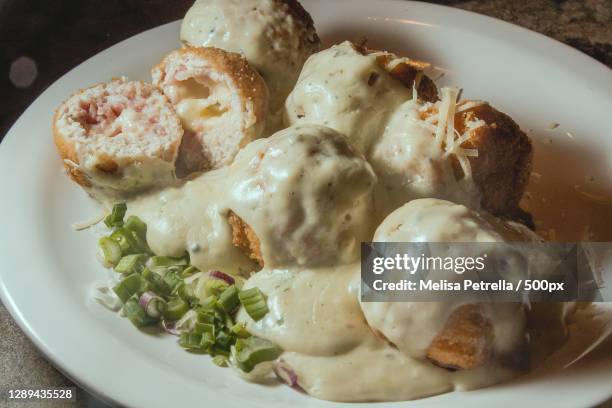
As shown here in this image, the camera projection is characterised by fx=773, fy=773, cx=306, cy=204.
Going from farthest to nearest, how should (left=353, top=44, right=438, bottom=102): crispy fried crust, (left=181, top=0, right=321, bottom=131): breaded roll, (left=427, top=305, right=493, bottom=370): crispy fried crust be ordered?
(left=181, top=0, right=321, bottom=131): breaded roll → (left=353, top=44, right=438, bottom=102): crispy fried crust → (left=427, top=305, right=493, bottom=370): crispy fried crust

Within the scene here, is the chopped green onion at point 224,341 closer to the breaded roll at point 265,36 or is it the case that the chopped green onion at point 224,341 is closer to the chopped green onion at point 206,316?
the chopped green onion at point 206,316

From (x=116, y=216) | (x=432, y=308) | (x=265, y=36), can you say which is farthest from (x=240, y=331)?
(x=265, y=36)

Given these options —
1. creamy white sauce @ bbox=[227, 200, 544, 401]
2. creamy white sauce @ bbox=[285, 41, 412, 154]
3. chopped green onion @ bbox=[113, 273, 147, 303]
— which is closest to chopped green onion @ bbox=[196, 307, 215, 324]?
creamy white sauce @ bbox=[227, 200, 544, 401]

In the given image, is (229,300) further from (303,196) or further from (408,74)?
(408,74)

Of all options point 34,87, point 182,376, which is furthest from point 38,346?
point 34,87

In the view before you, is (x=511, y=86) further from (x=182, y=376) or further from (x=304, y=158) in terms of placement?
(x=182, y=376)

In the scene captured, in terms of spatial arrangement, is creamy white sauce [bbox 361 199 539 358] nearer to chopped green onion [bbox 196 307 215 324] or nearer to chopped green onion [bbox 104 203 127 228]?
chopped green onion [bbox 196 307 215 324]

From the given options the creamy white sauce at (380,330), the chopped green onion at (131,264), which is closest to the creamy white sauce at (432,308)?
the creamy white sauce at (380,330)
